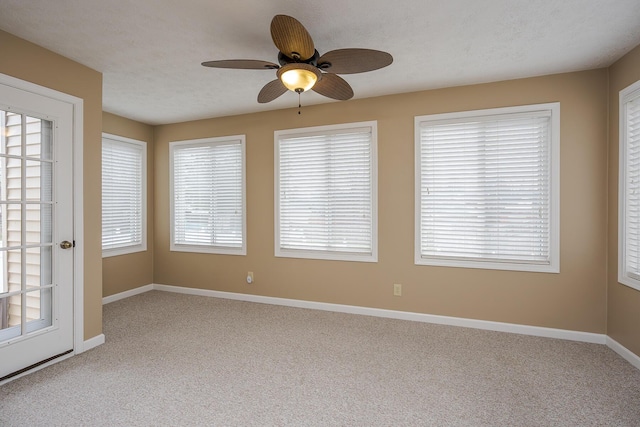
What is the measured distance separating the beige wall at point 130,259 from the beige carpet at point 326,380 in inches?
47.1

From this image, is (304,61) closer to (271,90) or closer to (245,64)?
(245,64)

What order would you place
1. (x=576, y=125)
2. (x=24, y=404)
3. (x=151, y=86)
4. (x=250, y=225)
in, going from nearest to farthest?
(x=24, y=404) → (x=576, y=125) → (x=151, y=86) → (x=250, y=225)

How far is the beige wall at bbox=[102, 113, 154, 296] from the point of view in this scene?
14.3 ft

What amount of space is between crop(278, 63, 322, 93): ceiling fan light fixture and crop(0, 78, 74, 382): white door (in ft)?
Result: 6.59

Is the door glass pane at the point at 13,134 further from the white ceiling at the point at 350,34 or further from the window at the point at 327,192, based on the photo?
the window at the point at 327,192

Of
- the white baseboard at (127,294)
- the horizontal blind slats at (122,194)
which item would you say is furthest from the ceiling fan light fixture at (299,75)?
the white baseboard at (127,294)

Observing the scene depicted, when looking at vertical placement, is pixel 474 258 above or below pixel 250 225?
below

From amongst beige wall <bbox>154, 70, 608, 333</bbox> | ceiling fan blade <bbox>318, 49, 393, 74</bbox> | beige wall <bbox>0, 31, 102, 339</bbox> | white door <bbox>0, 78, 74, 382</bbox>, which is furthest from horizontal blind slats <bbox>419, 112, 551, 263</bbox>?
white door <bbox>0, 78, 74, 382</bbox>

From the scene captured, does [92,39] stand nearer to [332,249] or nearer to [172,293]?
[332,249]

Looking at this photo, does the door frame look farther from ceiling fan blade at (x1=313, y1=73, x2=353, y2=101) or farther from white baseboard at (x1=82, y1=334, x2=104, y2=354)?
ceiling fan blade at (x1=313, y1=73, x2=353, y2=101)

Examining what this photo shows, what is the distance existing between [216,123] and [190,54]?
76.1 inches

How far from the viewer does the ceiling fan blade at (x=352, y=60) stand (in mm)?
2017

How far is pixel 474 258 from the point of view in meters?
3.42

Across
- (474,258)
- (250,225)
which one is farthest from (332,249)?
(474,258)
